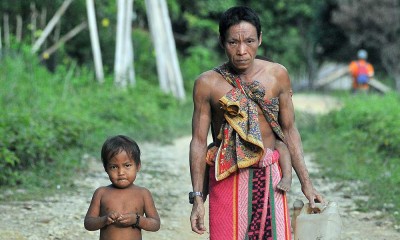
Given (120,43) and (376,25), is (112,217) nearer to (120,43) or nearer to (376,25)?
(120,43)

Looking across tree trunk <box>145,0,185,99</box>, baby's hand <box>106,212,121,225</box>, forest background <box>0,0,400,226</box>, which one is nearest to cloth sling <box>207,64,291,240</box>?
baby's hand <box>106,212,121,225</box>

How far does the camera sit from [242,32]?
4.19 metres

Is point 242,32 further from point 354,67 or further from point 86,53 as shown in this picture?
point 354,67

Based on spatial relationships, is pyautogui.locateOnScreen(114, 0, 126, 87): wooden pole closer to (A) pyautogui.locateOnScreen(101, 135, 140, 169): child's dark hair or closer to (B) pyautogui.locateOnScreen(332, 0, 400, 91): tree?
(A) pyautogui.locateOnScreen(101, 135, 140, 169): child's dark hair

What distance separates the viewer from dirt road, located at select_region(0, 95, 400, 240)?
6.70 m

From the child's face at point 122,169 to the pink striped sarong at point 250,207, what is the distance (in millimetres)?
423

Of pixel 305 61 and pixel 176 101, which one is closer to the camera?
pixel 176 101

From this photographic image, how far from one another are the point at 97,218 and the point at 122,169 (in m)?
0.27

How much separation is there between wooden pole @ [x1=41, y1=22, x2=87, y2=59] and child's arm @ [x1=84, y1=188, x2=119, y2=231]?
13193 millimetres

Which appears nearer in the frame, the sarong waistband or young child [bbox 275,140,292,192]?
the sarong waistband

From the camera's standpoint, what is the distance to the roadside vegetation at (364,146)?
8.82 metres

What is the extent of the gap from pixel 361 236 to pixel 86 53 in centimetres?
1468

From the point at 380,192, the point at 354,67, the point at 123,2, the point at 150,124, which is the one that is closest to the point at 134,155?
the point at 380,192

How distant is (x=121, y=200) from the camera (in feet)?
14.2
